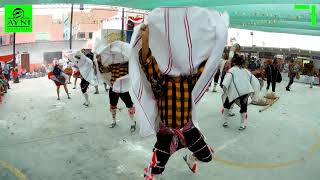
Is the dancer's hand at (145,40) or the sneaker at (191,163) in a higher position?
the dancer's hand at (145,40)

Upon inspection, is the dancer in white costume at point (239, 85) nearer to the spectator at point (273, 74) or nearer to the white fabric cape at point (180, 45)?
the white fabric cape at point (180, 45)

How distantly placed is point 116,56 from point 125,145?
1982 mm

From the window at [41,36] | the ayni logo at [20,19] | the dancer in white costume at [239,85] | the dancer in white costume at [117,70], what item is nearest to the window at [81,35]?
the window at [41,36]

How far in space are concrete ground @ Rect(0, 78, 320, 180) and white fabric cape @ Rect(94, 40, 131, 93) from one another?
92cm

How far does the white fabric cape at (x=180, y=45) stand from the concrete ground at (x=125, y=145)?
5.14 feet

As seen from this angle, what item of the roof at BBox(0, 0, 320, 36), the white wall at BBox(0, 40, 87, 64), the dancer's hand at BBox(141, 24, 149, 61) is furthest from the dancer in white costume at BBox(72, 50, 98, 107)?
the white wall at BBox(0, 40, 87, 64)

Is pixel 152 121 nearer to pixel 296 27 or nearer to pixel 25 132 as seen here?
pixel 25 132

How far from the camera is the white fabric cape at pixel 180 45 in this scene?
359 centimetres

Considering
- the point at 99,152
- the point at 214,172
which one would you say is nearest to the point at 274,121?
the point at 214,172

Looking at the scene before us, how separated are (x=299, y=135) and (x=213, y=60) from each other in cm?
429

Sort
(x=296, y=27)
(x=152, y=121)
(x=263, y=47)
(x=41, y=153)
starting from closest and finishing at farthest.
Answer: (x=152, y=121)
(x=41, y=153)
(x=296, y=27)
(x=263, y=47)

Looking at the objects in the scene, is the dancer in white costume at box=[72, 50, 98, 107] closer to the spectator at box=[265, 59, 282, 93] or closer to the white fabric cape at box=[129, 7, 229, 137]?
the white fabric cape at box=[129, 7, 229, 137]

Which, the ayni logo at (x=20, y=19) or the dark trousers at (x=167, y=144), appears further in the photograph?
the ayni logo at (x=20, y=19)

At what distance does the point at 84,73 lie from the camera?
376 inches
